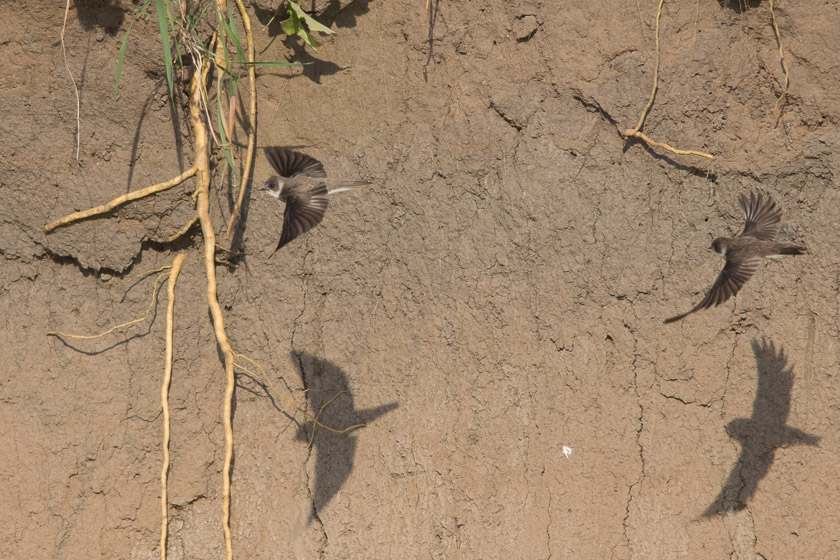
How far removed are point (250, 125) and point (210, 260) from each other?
22.8 inches

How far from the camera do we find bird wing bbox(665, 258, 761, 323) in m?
2.75

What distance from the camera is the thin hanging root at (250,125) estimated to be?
319cm

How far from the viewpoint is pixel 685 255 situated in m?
3.10

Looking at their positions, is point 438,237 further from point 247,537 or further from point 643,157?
point 247,537

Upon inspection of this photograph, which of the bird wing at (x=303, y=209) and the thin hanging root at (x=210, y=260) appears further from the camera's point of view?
the thin hanging root at (x=210, y=260)

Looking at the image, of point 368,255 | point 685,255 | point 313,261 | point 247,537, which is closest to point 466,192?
point 368,255

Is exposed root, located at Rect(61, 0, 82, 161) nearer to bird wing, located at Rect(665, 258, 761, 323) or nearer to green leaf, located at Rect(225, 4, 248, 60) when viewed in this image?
green leaf, located at Rect(225, 4, 248, 60)

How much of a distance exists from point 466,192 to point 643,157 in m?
0.71

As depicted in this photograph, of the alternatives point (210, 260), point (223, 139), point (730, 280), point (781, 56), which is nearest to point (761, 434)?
point (730, 280)

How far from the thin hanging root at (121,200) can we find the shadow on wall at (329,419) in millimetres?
832

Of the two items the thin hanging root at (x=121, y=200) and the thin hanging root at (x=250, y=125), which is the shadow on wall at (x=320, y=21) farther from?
the thin hanging root at (x=121, y=200)

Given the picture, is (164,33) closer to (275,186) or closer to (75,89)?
(75,89)

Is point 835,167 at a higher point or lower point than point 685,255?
higher

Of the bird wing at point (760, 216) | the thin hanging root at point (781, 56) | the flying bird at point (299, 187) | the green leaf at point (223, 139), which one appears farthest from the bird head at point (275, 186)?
the thin hanging root at point (781, 56)
